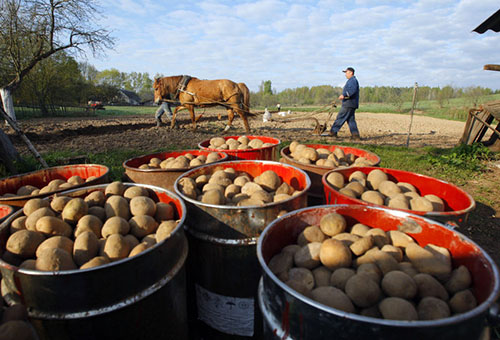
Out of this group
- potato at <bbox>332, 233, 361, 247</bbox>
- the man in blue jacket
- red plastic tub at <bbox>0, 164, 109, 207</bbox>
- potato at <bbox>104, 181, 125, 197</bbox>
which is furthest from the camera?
the man in blue jacket

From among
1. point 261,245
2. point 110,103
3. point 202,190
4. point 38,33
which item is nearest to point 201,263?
point 202,190

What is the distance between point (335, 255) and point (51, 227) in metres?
2.03

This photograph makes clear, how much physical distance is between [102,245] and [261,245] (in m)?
1.20

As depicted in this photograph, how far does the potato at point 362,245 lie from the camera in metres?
1.78

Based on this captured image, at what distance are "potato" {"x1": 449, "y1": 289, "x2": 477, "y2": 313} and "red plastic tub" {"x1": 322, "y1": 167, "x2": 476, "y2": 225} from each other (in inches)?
26.8

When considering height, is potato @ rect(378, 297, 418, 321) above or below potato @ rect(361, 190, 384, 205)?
below

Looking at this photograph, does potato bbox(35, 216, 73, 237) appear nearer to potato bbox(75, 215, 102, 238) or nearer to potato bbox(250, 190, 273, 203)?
potato bbox(75, 215, 102, 238)

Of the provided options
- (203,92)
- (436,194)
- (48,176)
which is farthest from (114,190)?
(203,92)

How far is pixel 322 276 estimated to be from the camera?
5.41 feet

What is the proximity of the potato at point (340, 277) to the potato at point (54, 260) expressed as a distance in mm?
1633

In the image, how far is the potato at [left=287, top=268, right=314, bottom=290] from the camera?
161 centimetres

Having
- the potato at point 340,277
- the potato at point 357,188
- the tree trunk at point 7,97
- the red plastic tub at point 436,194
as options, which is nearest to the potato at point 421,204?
the red plastic tub at point 436,194

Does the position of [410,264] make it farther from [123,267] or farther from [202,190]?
[202,190]

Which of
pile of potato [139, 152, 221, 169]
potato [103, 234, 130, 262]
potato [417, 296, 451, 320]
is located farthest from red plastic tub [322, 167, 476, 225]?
potato [103, 234, 130, 262]
